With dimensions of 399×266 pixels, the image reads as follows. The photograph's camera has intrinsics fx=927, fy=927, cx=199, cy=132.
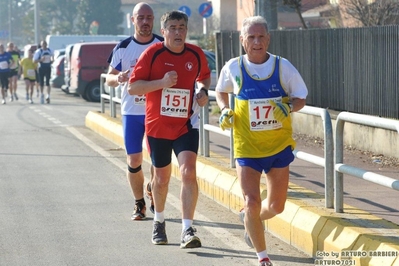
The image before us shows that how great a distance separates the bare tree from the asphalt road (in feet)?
19.1

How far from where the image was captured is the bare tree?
699 inches

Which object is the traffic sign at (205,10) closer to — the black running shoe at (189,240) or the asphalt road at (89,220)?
the asphalt road at (89,220)

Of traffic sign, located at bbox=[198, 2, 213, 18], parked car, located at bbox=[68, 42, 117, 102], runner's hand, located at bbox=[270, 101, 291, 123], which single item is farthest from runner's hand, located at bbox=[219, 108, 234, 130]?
traffic sign, located at bbox=[198, 2, 213, 18]

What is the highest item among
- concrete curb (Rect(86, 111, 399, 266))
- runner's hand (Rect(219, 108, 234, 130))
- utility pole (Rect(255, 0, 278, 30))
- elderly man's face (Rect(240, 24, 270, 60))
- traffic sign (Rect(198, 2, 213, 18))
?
traffic sign (Rect(198, 2, 213, 18))

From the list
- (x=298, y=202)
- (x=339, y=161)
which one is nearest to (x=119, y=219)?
(x=298, y=202)

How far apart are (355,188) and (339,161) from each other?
2.08m

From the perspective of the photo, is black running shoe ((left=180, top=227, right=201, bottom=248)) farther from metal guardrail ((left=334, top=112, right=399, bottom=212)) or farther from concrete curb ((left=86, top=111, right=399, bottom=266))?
metal guardrail ((left=334, top=112, right=399, bottom=212))

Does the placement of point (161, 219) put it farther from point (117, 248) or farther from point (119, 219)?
point (119, 219)

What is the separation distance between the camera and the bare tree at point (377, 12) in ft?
58.2

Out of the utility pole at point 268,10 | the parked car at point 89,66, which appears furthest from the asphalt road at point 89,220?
the parked car at point 89,66

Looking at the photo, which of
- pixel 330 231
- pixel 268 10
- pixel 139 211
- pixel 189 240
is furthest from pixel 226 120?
pixel 268 10

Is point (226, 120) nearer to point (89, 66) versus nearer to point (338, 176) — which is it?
point (338, 176)

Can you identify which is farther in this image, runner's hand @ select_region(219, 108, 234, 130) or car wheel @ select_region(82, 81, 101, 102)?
car wheel @ select_region(82, 81, 101, 102)

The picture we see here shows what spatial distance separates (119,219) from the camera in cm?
908
